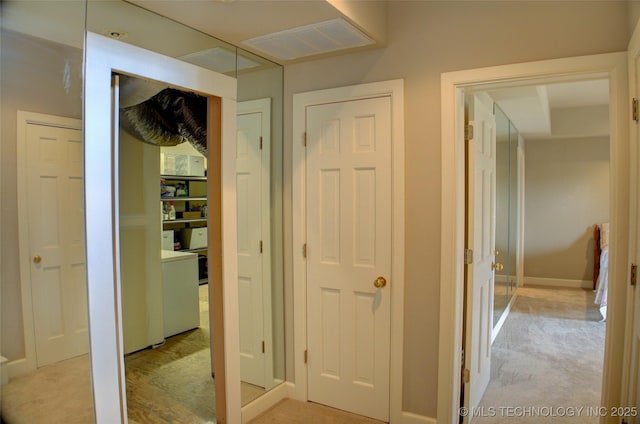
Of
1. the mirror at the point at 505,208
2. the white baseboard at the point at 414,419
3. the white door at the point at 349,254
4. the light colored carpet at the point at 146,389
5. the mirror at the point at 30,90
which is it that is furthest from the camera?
the mirror at the point at 505,208

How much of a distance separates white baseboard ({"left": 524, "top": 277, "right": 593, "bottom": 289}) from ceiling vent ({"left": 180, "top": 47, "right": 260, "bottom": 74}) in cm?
581

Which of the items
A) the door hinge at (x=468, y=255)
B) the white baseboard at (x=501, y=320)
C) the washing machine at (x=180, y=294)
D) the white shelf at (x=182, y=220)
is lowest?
the white baseboard at (x=501, y=320)

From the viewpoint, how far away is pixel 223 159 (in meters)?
2.21

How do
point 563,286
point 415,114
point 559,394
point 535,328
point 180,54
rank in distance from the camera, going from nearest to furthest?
1. point 180,54
2. point 415,114
3. point 559,394
4. point 535,328
5. point 563,286

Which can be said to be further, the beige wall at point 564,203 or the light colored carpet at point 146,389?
the beige wall at point 564,203

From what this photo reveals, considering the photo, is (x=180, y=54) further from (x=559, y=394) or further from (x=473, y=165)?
(x=559, y=394)

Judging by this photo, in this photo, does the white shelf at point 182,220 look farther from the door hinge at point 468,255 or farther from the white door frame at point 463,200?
the door hinge at point 468,255

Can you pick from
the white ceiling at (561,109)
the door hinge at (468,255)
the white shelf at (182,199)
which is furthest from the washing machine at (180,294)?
the white ceiling at (561,109)

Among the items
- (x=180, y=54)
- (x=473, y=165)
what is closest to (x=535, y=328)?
(x=473, y=165)

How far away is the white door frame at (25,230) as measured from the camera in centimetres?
156

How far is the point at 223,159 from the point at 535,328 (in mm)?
3843

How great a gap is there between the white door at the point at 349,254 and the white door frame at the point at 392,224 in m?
0.04

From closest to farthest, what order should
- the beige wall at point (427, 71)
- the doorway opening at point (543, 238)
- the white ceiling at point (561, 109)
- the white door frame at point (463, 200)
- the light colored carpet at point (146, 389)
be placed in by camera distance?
the light colored carpet at point (146, 389)
the white door frame at point (463, 200)
the beige wall at point (427, 71)
the doorway opening at point (543, 238)
the white ceiling at point (561, 109)

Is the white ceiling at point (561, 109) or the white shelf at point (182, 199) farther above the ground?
the white ceiling at point (561, 109)
